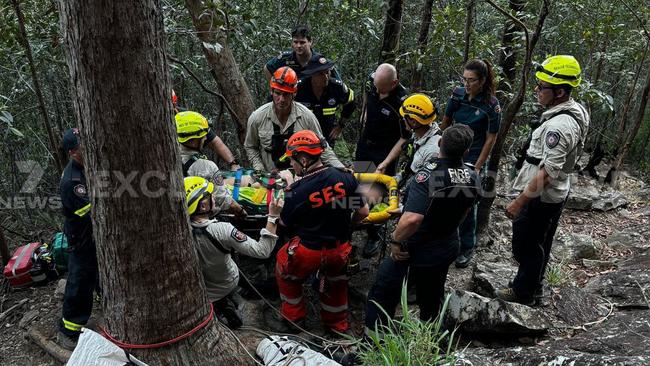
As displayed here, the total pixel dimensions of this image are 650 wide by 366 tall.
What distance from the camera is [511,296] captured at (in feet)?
13.5

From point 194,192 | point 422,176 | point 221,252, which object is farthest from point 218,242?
point 422,176

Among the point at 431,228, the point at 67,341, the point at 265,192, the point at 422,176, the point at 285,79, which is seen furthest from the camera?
the point at 285,79

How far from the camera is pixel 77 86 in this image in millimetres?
2148

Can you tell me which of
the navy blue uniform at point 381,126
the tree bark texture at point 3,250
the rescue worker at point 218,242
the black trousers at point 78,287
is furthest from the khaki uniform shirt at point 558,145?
the tree bark texture at point 3,250

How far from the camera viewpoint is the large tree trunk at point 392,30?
6.37 meters

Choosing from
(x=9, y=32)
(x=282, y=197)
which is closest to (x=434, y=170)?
(x=282, y=197)

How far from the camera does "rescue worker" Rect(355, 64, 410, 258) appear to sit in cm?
506

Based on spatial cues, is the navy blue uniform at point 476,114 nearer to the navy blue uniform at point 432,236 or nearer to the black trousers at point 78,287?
the navy blue uniform at point 432,236

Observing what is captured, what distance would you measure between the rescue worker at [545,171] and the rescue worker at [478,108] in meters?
0.84

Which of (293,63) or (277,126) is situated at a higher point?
(293,63)

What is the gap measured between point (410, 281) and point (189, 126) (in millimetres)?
2356

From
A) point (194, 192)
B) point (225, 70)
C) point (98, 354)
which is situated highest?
point (225, 70)

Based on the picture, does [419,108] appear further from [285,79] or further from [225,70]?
[225,70]

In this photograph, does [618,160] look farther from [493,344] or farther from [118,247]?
[118,247]
